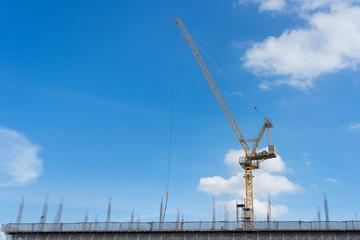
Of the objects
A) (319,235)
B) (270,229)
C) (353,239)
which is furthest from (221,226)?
(353,239)

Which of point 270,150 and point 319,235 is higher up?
point 270,150

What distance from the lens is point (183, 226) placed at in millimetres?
54781

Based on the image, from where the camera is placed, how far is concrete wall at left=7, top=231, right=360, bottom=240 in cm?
5047

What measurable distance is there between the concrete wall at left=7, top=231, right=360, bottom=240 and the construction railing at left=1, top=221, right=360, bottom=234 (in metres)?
0.67

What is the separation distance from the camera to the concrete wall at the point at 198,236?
5047 cm

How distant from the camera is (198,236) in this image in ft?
178

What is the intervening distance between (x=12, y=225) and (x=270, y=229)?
44037mm

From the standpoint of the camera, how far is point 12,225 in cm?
5991

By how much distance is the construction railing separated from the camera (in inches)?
1994

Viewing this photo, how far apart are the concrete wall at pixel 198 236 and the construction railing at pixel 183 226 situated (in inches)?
26.3

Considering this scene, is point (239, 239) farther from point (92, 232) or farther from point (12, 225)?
point (12, 225)

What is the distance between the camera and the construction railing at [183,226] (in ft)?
166

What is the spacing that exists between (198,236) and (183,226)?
2827 mm

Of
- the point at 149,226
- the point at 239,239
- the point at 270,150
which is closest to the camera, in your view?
the point at 239,239
